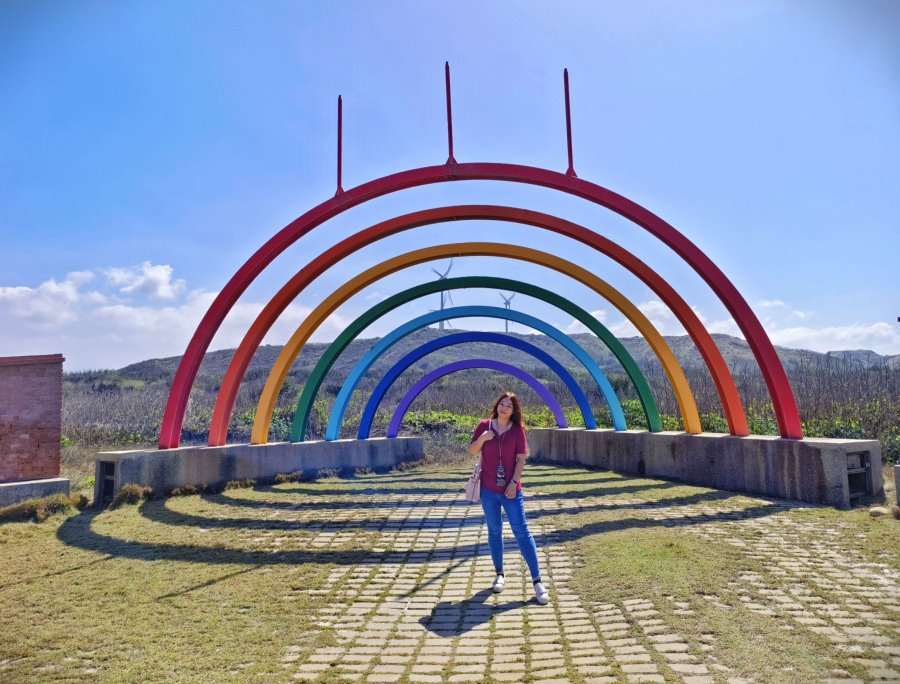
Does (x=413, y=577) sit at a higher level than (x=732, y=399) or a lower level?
lower

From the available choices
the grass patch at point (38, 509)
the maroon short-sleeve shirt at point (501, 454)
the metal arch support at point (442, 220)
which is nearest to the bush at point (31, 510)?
the grass patch at point (38, 509)

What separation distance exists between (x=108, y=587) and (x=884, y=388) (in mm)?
18152

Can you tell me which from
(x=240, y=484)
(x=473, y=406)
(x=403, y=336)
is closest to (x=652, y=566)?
(x=240, y=484)

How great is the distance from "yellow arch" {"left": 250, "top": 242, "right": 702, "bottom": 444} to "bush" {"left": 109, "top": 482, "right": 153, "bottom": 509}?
12.6 feet

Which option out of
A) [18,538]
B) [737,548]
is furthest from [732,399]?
[18,538]

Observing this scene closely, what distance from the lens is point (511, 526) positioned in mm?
5469

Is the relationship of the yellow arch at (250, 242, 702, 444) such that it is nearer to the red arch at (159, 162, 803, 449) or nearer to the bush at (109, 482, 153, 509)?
the red arch at (159, 162, 803, 449)

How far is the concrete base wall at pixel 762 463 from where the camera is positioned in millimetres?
8969

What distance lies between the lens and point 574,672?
366 centimetres

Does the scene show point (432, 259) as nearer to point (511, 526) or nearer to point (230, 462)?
point (230, 462)

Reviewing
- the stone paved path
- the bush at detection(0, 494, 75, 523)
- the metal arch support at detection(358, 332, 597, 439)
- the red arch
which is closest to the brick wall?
the bush at detection(0, 494, 75, 523)

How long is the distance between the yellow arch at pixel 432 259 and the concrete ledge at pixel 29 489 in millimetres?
4667

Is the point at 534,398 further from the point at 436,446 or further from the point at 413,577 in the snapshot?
the point at 413,577

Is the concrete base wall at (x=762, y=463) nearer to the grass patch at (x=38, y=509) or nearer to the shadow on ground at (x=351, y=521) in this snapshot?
the shadow on ground at (x=351, y=521)
